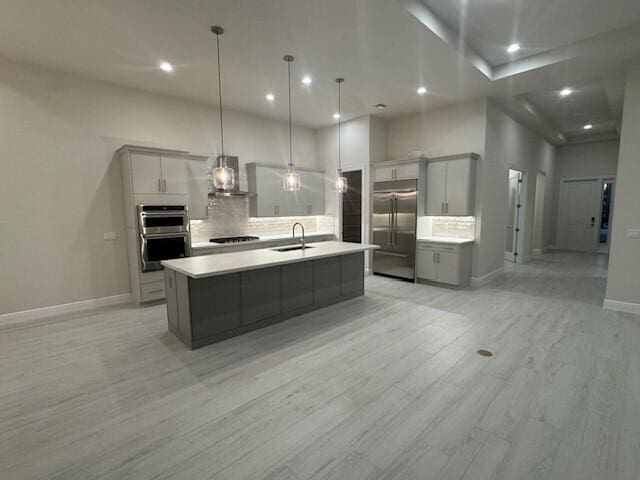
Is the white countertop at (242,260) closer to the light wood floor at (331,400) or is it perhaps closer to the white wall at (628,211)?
the light wood floor at (331,400)

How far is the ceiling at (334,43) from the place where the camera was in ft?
9.68

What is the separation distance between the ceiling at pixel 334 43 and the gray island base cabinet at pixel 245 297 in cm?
261

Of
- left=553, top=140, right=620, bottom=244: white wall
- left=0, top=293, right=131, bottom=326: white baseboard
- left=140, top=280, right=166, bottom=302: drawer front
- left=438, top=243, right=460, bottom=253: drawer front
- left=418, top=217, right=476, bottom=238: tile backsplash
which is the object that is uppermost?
left=553, top=140, right=620, bottom=244: white wall

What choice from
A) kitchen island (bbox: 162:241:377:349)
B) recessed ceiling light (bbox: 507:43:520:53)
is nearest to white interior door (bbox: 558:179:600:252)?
recessed ceiling light (bbox: 507:43:520:53)

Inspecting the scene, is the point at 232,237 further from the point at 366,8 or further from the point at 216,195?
the point at 366,8

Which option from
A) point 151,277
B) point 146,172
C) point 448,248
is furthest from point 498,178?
point 151,277

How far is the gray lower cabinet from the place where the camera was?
3.56 metres

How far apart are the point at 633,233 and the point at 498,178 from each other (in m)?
2.28

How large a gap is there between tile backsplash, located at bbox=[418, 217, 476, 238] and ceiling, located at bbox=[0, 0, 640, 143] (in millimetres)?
2188

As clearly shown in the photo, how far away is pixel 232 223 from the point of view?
6.05 metres

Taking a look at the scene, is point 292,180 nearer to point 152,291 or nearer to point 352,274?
point 352,274

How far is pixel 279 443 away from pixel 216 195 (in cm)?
457

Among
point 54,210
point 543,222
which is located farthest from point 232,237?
point 543,222

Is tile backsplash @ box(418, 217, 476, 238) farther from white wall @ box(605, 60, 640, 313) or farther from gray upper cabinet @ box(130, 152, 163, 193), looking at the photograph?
gray upper cabinet @ box(130, 152, 163, 193)
